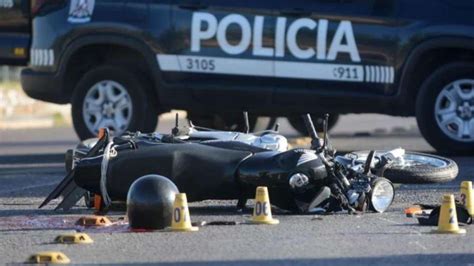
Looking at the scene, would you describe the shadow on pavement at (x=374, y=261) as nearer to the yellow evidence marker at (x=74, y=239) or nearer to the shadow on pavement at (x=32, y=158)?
the yellow evidence marker at (x=74, y=239)

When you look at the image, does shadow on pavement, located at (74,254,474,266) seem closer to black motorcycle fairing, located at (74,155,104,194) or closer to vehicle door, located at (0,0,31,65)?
black motorcycle fairing, located at (74,155,104,194)

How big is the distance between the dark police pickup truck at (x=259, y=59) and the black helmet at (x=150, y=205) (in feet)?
14.2

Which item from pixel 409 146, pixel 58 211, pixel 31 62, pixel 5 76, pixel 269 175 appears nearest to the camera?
pixel 269 175

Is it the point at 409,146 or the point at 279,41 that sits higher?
the point at 279,41

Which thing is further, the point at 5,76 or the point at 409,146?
the point at 5,76

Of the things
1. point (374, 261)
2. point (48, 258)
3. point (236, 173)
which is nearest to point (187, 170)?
point (236, 173)

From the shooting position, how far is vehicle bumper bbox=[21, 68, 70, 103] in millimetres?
13016

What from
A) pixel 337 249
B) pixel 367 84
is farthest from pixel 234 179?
pixel 367 84

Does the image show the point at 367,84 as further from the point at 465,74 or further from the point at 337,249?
the point at 337,249

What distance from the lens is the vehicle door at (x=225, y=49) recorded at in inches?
477

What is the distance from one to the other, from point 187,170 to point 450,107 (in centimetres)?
390

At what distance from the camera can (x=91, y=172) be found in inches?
335

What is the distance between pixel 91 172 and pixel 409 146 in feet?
20.3

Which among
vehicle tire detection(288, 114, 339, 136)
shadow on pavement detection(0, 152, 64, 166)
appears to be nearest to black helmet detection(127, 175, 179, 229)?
shadow on pavement detection(0, 152, 64, 166)
